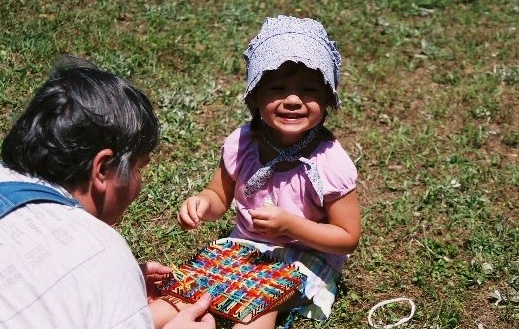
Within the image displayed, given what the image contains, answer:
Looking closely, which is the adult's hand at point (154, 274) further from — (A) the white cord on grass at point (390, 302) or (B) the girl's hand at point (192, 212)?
(A) the white cord on grass at point (390, 302)

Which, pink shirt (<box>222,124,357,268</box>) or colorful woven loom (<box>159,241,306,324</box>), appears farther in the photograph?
pink shirt (<box>222,124,357,268</box>)

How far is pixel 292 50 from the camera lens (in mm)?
3291

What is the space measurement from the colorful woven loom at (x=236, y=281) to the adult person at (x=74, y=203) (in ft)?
1.23

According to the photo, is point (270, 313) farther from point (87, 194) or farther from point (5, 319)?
point (5, 319)

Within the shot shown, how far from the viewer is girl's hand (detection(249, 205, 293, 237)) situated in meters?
3.31

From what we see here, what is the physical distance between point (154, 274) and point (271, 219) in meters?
0.60

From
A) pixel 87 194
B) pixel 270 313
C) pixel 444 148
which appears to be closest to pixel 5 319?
pixel 87 194

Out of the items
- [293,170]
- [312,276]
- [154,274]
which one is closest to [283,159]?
[293,170]

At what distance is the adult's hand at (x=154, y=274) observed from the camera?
3.41 meters

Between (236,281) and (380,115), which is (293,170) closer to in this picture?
(236,281)

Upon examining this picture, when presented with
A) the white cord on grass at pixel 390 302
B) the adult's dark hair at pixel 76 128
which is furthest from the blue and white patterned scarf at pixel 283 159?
the adult's dark hair at pixel 76 128

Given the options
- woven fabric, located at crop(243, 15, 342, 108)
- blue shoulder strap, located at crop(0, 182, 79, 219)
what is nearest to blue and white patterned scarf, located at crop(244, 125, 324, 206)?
woven fabric, located at crop(243, 15, 342, 108)

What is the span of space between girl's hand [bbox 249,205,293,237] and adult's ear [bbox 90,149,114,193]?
34.5 inches

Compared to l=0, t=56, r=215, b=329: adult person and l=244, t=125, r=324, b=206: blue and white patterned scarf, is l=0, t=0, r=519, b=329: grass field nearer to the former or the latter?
l=244, t=125, r=324, b=206: blue and white patterned scarf
